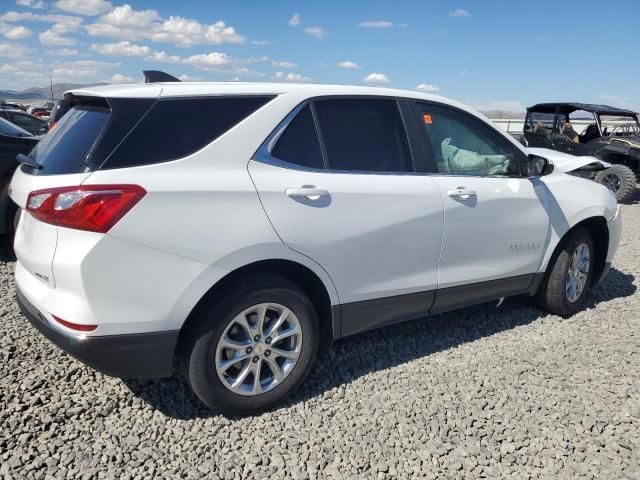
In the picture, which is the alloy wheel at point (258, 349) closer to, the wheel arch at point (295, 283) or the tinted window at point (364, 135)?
the wheel arch at point (295, 283)

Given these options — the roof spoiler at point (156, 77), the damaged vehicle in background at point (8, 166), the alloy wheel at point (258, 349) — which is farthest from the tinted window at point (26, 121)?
the alloy wheel at point (258, 349)

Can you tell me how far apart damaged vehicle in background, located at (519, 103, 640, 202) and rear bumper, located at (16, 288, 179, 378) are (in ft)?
34.4

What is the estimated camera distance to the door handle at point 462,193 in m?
3.35

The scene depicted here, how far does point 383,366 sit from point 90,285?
1956 millimetres

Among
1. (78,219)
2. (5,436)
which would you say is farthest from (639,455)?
(5,436)

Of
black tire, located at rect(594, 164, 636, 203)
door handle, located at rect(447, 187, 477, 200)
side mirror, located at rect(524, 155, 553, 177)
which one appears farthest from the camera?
black tire, located at rect(594, 164, 636, 203)

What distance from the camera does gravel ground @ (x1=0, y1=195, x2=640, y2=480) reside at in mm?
2482

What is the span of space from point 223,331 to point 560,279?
2.88 metres

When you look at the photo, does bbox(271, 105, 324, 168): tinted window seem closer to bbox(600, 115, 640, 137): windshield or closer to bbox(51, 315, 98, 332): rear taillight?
bbox(51, 315, 98, 332): rear taillight

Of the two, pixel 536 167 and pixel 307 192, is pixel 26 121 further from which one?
pixel 536 167

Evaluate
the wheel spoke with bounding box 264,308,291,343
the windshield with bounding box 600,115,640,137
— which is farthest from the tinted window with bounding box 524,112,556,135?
the wheel spoke with bounding box 264,308,291,343

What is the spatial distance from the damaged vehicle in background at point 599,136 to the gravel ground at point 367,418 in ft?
27.7

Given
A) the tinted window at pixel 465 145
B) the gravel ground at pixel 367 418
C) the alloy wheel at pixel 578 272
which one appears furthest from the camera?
the alloy wheel at pixel 578 272

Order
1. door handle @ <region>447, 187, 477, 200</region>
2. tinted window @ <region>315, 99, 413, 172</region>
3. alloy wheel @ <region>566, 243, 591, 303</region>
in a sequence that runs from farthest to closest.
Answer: alloy wheel @ <region>566, 243, 591, 303</region>, door handle @ <region>447, 187, 477, 200</region>, tinted window @ <region>315, 99, 413, 172</region>
